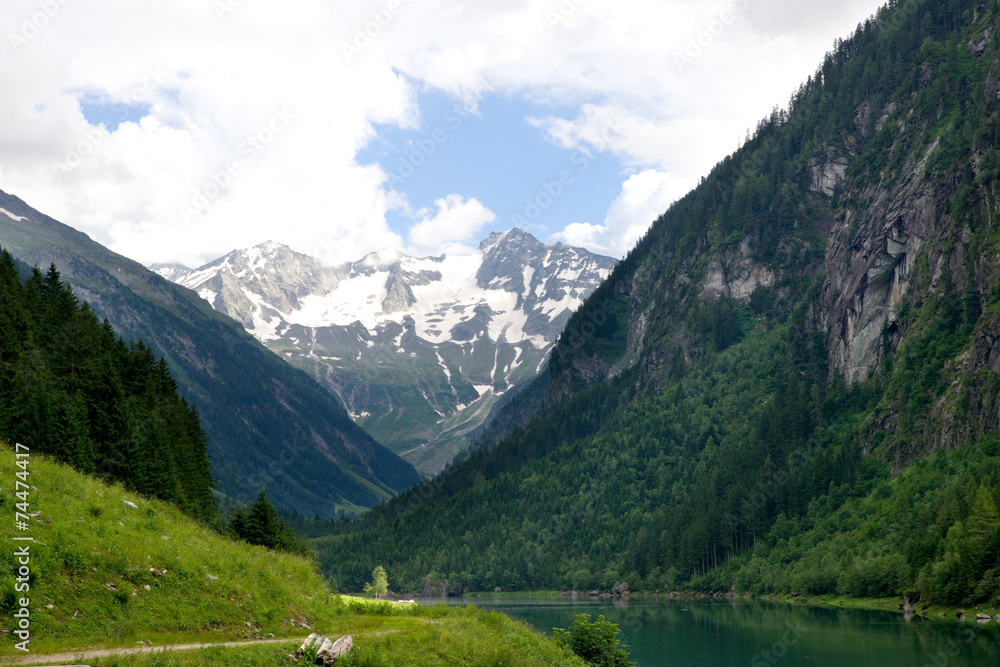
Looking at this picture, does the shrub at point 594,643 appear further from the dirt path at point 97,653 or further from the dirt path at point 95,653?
the dirt path at point 95,653

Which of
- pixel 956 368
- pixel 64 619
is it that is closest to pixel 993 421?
pixel 956 368

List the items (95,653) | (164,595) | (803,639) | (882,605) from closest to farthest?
(95,653)
(164,595)
(803,639)
(882,605)

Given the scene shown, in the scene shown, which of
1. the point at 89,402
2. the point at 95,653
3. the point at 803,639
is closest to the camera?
the point at 95,653

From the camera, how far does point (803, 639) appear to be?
87.4 m

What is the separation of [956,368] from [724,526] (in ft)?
214

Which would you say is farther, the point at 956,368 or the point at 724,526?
the point at 724,526

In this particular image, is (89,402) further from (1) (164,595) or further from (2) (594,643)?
(2) (594,643)

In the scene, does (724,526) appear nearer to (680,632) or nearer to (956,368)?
(956,368)

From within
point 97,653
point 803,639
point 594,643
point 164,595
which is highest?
point 164,595

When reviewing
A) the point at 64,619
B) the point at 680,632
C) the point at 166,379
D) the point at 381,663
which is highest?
the point at 166,379

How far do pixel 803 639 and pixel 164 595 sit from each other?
7393 centimetres

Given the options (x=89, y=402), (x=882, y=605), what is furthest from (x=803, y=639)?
(x=89, y=402)

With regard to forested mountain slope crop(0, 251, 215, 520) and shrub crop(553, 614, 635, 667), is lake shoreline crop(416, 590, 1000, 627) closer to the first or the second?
shrub crop(553, 614, 635, 667)

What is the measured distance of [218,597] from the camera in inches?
1455
